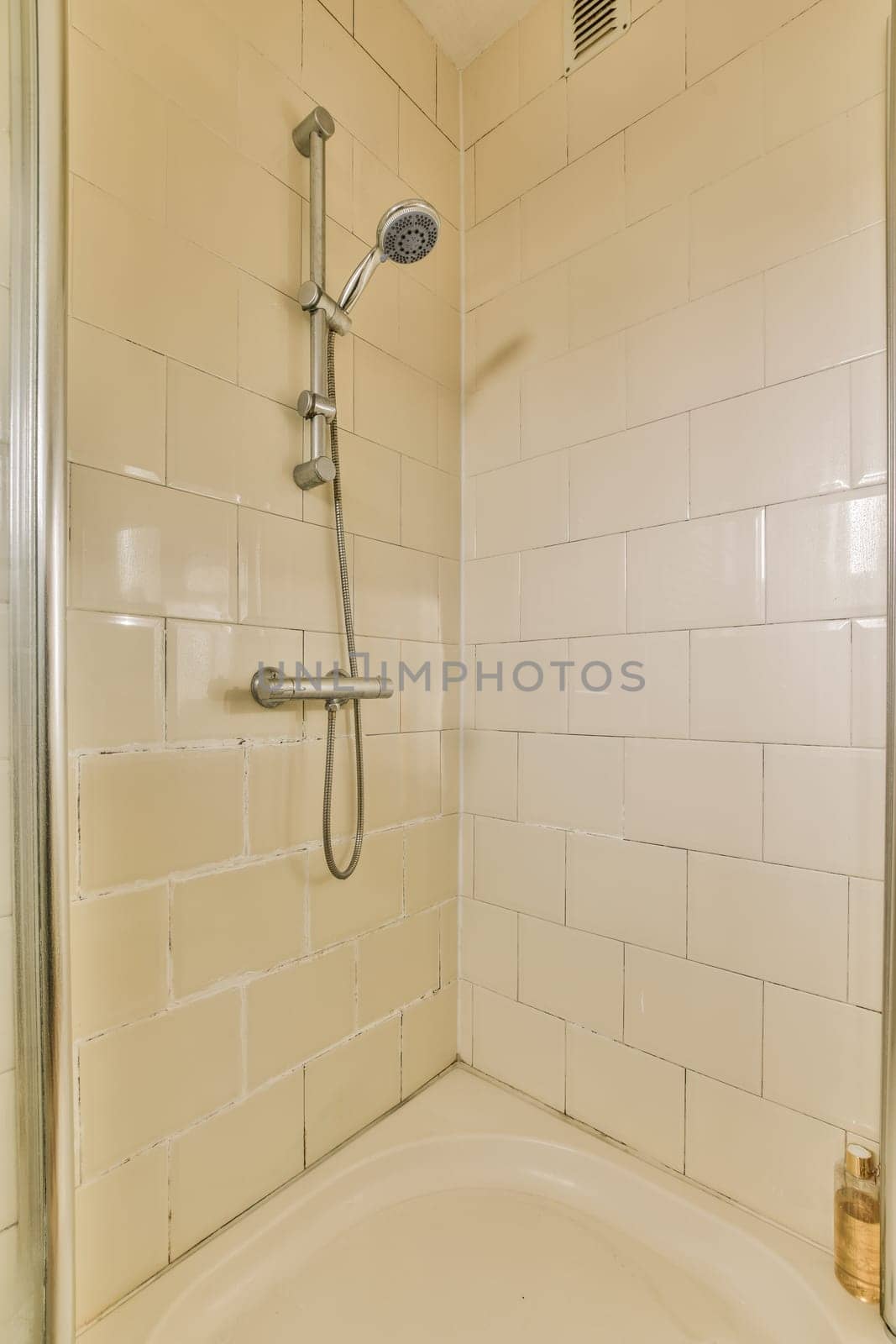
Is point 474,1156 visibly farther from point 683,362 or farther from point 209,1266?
point 683,362

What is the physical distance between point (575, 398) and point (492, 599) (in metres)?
0.42

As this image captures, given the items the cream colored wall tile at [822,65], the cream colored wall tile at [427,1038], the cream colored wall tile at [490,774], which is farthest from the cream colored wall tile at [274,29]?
the cream colored wall tile at [427,1038]

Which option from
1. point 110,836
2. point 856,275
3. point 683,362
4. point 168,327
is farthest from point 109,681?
point 856,275

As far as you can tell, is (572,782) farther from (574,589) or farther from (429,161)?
(429,161)

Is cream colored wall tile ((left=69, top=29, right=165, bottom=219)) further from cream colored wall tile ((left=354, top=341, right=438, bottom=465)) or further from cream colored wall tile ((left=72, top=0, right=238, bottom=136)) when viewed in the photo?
cream colored wall tile ((left=354, top=341, right=438, bottom=465))

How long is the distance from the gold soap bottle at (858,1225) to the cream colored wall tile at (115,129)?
5.31ft

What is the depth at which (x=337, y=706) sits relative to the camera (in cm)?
107

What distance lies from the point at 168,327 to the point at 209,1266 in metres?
1.30

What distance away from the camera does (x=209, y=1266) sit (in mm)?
897

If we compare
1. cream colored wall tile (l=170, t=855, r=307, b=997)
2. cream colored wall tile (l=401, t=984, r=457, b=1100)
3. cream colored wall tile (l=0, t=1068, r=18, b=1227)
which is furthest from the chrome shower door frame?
cream colored wall tile (l=401, t=984, r=457, b=1100)

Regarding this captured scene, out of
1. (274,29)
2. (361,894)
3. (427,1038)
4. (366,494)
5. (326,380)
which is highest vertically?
(274,29)

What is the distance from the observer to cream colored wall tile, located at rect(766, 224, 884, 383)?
3.02 feet

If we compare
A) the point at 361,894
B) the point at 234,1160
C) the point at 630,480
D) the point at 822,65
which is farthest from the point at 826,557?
the point at 234,1160

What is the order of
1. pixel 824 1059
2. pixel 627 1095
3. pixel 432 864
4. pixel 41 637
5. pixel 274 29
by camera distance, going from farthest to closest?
pixel 432 864 < pixel 627 1095 < pixel 274 29 < pixel 824 1059 < pixel 41 637
